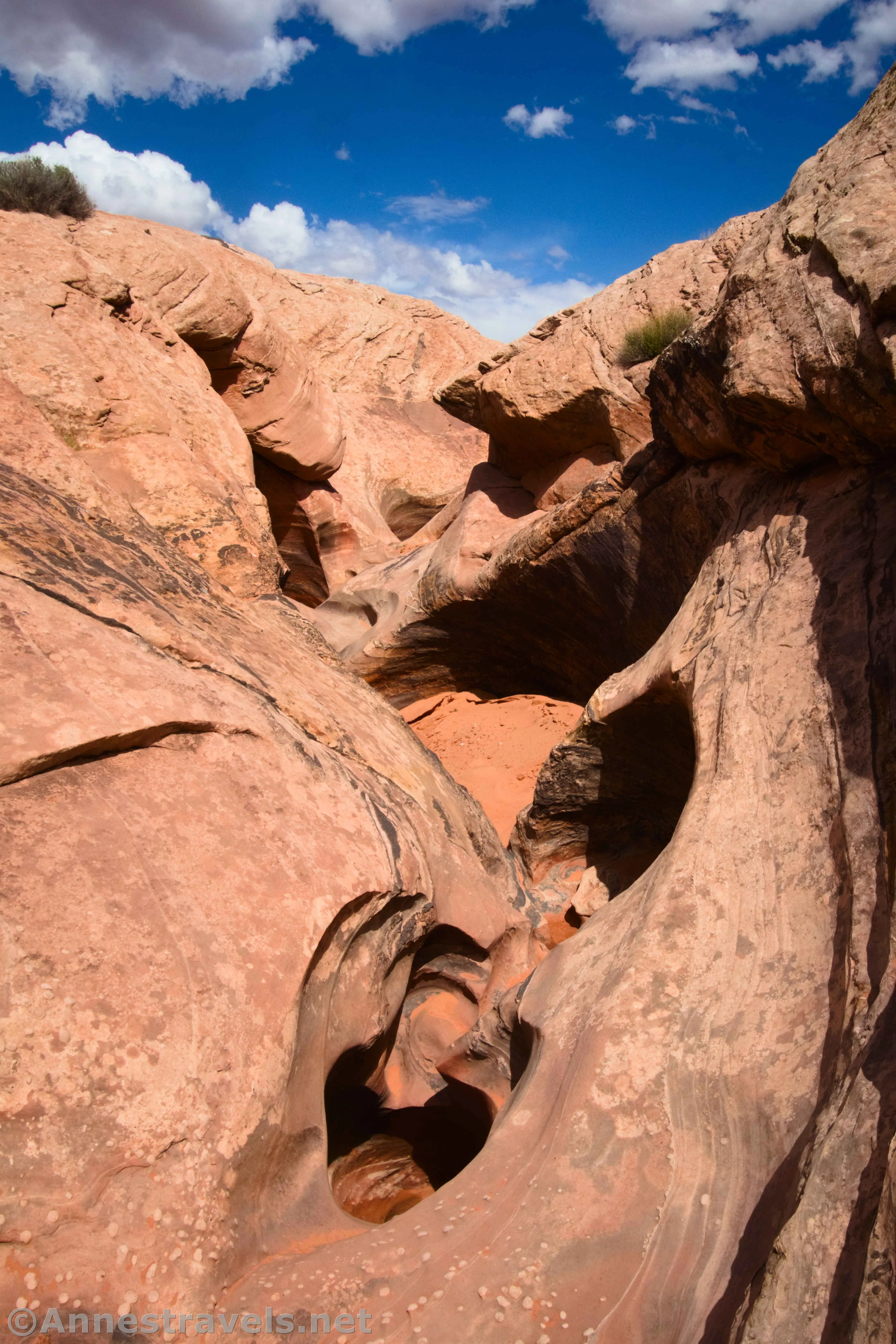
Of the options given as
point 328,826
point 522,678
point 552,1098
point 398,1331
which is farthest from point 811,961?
point 522,678

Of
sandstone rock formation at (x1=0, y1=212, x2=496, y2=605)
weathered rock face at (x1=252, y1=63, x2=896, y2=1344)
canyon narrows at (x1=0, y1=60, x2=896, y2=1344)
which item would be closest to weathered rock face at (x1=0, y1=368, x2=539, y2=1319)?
canyon narrows at (x1=0, y1=60, x2=896, y2=1344)

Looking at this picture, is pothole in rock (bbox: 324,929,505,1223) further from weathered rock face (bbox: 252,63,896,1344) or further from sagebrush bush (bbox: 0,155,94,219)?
sagebrush bush (bbox: 0,155,94,219)

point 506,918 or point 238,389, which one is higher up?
point 238,389

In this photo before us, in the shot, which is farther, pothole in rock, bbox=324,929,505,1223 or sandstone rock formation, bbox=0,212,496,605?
sandstone rock formation, bbox=0,212,496,605

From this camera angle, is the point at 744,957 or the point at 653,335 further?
the point at 653,335

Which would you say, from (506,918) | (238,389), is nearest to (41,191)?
(238,389)

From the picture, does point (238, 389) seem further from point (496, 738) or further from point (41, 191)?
point (496, 738)

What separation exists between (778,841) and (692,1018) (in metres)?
0.54

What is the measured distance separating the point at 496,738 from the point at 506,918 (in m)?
2.52

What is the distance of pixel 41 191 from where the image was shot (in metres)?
7.01

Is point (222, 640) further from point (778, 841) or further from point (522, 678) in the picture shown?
point (522, 678)

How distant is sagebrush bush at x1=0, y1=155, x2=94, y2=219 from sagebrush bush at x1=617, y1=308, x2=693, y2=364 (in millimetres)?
5368

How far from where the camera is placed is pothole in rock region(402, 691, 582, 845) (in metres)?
4.99

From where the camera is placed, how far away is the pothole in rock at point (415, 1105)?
2848 mm
